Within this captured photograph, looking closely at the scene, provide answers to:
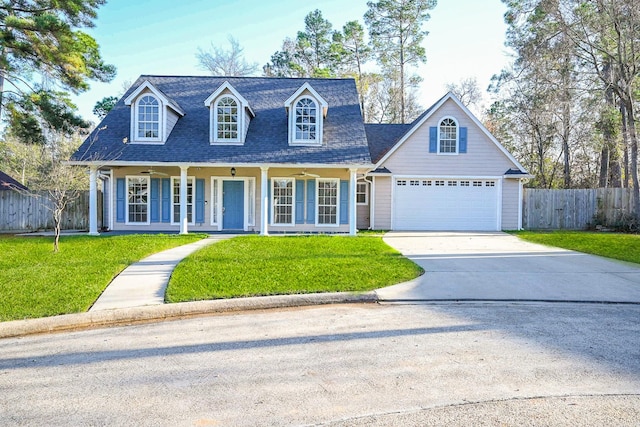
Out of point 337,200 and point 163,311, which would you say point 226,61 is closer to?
point 337,200

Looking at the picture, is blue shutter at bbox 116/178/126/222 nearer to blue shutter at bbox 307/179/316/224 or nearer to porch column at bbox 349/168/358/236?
blue shutter at bbox 307/179/316/224

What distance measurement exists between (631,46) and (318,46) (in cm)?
2206

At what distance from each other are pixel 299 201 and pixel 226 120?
4.20 metres

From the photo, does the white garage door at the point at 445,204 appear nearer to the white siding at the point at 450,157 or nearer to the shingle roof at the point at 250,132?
the white siding at the point at 450,157

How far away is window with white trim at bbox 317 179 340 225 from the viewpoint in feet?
55.2

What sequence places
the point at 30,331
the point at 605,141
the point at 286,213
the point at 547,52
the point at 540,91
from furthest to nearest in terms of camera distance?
the point at 540,91
the point at 605,141
the point at 547,52
the point at 286,213
the point at 30,331

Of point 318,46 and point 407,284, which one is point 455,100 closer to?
point 407,284


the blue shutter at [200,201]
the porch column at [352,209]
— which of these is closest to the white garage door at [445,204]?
the porch column at [352,209]

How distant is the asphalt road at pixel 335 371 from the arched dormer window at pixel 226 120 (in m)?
11.5

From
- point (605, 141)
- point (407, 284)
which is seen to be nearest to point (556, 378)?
point (407, 284)

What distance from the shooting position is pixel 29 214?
17.6 meters

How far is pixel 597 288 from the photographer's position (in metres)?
7.09

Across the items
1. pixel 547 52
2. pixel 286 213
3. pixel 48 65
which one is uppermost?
pixel 547 52

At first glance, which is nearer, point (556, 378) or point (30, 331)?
point (556, 378)
